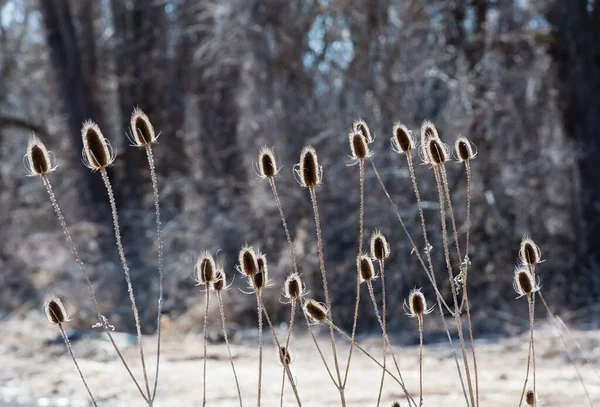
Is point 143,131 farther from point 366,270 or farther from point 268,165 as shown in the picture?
point 366,270

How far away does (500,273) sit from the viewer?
9.43 m

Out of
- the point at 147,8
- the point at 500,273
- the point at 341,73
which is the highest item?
the point at 147,8

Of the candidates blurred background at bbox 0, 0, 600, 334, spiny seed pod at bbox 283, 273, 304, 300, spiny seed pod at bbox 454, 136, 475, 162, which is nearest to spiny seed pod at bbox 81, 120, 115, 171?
spiny seed pod at bbox 283, 273, 304, 300

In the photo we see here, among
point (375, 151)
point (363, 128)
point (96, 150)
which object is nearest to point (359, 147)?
point (363, 128)

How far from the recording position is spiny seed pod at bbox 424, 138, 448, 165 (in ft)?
7.18

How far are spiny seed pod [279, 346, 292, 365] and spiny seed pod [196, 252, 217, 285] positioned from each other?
308 mm

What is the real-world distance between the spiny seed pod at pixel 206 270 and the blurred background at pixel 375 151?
21.4 ft

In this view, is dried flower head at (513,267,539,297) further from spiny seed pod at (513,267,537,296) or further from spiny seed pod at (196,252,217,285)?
→ spiny seed pod at (196,252,217,285)

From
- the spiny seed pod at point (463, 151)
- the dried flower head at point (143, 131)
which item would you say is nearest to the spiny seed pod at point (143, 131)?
the dried flower head at point (143, 131)

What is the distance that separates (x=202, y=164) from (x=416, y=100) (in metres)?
4.29

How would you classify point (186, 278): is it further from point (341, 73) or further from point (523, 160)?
point (523, 160)

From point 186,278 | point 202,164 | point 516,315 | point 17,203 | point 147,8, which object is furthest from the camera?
point 17,203

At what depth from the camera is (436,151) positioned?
7.23ft

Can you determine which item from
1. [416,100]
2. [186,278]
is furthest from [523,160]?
[186,278]
